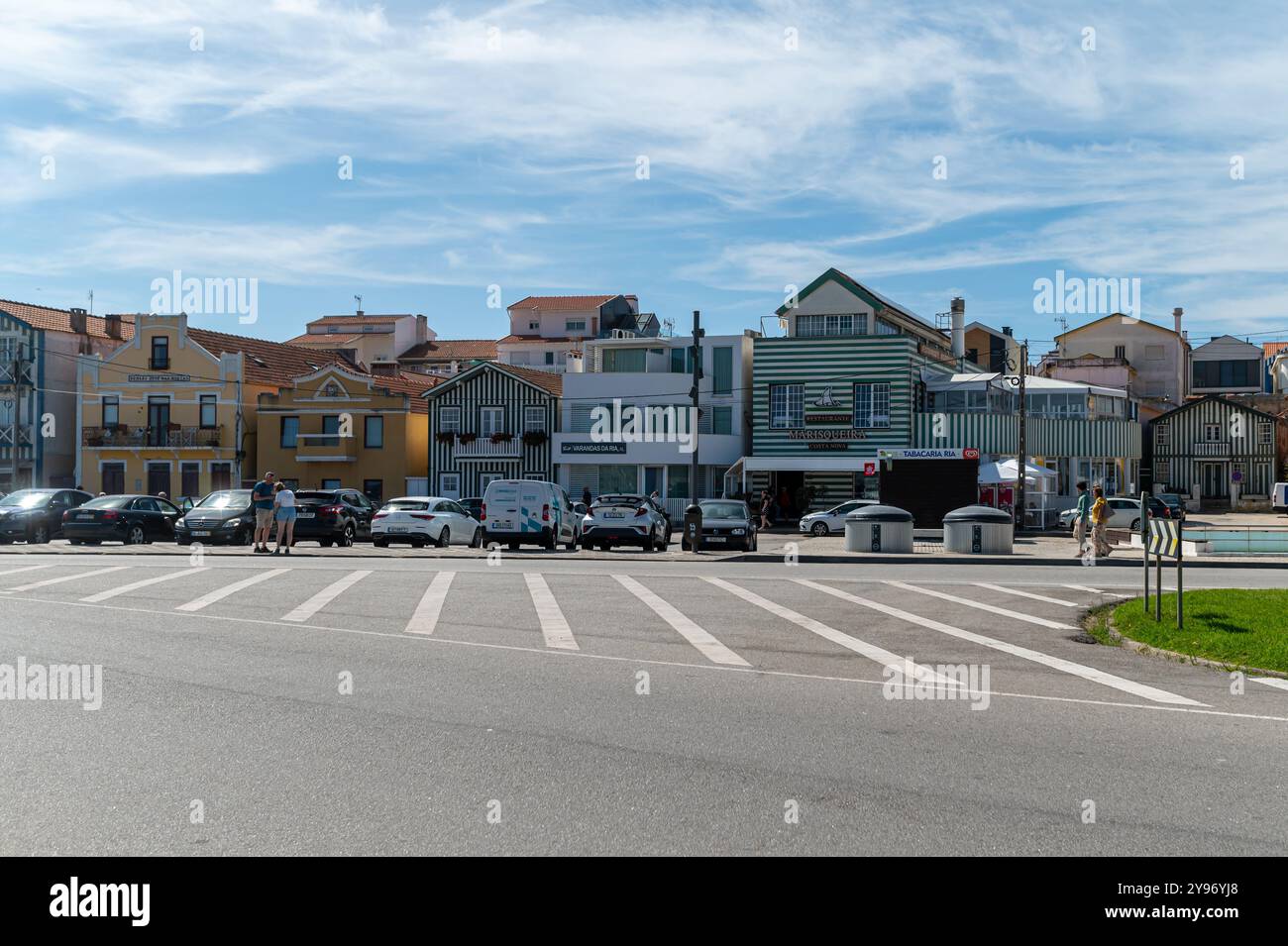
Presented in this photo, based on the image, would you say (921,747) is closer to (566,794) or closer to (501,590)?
(566,794)

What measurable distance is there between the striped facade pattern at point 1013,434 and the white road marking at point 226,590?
38.1m

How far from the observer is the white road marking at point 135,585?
1697 cm

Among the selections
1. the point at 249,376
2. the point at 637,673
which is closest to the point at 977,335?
the point at 249,376

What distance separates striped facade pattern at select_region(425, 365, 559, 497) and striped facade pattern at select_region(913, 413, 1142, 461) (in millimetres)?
17637

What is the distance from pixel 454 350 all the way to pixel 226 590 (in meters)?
80.2

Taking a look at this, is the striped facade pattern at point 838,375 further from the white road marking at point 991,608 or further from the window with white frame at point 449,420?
the white road marking at point 991,608

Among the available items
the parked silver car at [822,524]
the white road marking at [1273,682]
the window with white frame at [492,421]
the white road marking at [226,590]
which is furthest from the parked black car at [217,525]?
the white road marking at [1273,682]

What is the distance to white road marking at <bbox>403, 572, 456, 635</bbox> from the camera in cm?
1388

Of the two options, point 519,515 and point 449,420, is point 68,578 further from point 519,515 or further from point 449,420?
point 449,420

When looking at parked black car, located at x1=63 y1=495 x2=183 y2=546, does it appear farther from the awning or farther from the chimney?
the chimney

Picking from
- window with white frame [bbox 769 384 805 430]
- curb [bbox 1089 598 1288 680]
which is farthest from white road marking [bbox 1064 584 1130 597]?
window with white frame [bbox 769 384 805 430]

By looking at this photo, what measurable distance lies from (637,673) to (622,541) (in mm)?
21506
